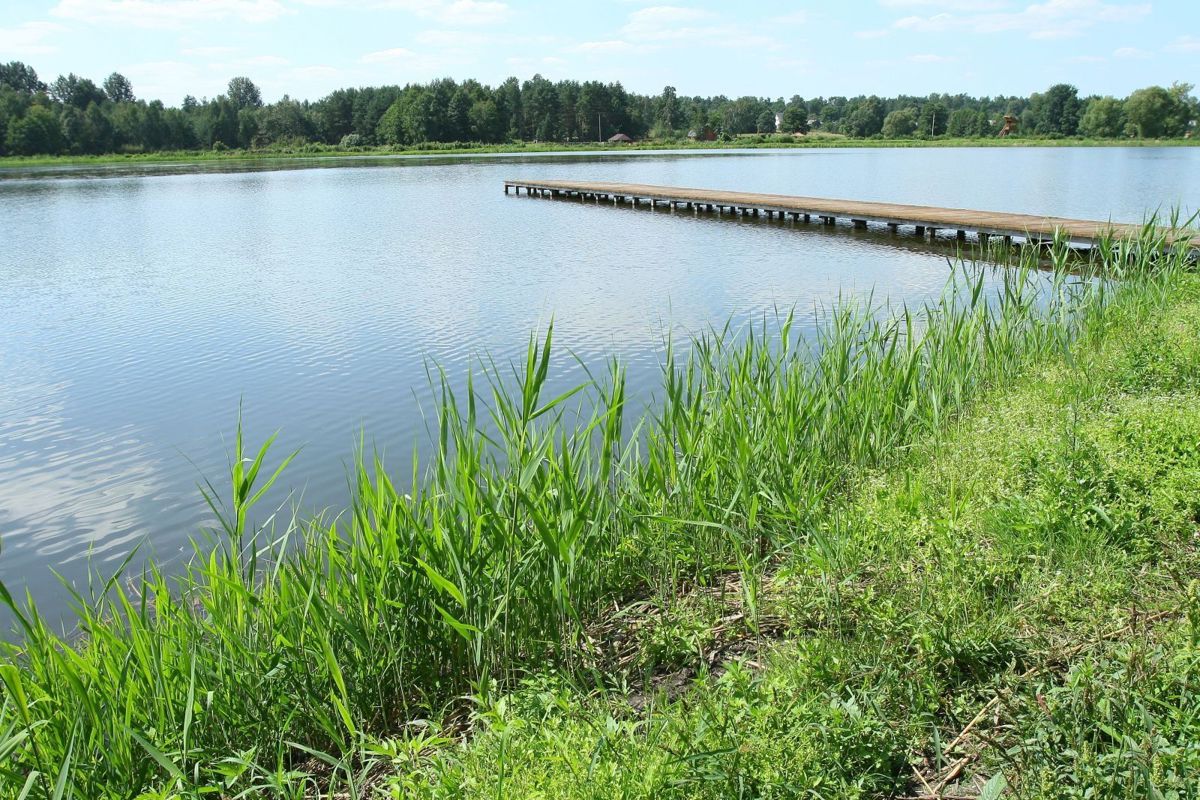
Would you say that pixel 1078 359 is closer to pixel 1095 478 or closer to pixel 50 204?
pixel 1095 478

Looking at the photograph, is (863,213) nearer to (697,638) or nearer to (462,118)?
(697,638)

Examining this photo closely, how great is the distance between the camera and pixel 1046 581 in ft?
8.77

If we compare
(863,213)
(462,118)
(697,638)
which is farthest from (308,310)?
(462,118)

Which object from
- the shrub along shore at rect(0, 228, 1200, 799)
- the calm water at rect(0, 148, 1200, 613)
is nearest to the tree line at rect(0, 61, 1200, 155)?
the calm water at rect(0, 148, 1200, 613)

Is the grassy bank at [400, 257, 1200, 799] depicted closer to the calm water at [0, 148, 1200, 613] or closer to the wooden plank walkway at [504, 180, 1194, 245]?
the calm water at [0, 148, 1200, 613]

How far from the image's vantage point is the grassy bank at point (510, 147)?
2982 inches

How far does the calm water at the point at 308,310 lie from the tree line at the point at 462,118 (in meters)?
65.8

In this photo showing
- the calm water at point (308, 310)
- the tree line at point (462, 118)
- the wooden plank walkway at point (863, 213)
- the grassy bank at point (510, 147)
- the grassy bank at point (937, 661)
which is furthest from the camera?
the tree line at point (462, 118)

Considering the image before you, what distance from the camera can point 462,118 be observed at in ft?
323

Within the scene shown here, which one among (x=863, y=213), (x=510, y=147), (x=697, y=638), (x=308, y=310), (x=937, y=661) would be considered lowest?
(x=308, y=310)

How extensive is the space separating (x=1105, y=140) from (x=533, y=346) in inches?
3646

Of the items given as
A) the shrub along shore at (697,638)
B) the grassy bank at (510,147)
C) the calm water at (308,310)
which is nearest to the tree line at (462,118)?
the grassy bank at (510,147)

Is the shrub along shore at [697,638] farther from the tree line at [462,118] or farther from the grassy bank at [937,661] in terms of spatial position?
the tree line at [462,118]

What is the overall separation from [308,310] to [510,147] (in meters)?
82.2
